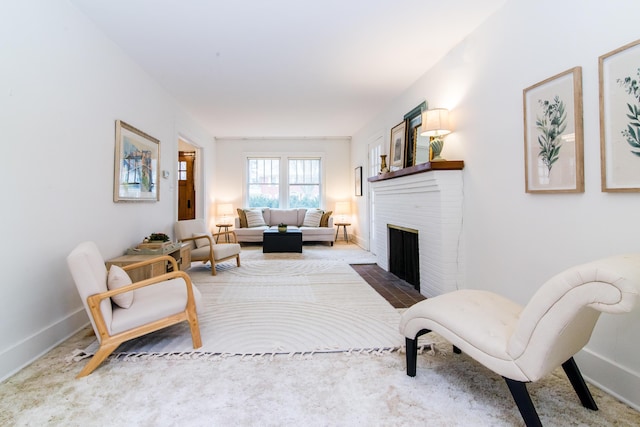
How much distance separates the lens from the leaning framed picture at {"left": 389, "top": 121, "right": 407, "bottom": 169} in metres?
4.38

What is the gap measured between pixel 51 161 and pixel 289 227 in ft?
17.0

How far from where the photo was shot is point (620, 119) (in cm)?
160

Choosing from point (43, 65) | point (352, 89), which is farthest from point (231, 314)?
point (352, 89)

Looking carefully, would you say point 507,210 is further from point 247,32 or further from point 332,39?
point 247,32

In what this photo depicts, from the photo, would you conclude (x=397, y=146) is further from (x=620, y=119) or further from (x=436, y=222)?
(x=620, y=119)

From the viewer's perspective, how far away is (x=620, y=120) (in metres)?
1.60

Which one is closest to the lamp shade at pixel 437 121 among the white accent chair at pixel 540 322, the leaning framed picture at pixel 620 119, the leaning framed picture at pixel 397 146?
the leaning framed picture at pixel 397 146

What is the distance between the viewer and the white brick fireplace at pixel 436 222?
10.0 feet

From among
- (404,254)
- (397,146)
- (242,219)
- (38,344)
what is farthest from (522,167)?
(242,219)

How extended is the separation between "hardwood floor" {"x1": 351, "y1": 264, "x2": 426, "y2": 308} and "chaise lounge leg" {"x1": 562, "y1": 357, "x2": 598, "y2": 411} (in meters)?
1.54

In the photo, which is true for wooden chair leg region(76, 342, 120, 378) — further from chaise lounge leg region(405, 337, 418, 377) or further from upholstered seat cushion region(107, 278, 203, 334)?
chaise lounge leg region(405, 337, 418, 377)

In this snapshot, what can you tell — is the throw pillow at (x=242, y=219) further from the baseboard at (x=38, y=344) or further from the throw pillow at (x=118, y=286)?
the throw pillow at (x=118, y=286)

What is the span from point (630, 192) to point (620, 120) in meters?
0.38

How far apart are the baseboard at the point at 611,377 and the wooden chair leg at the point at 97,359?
284cm
